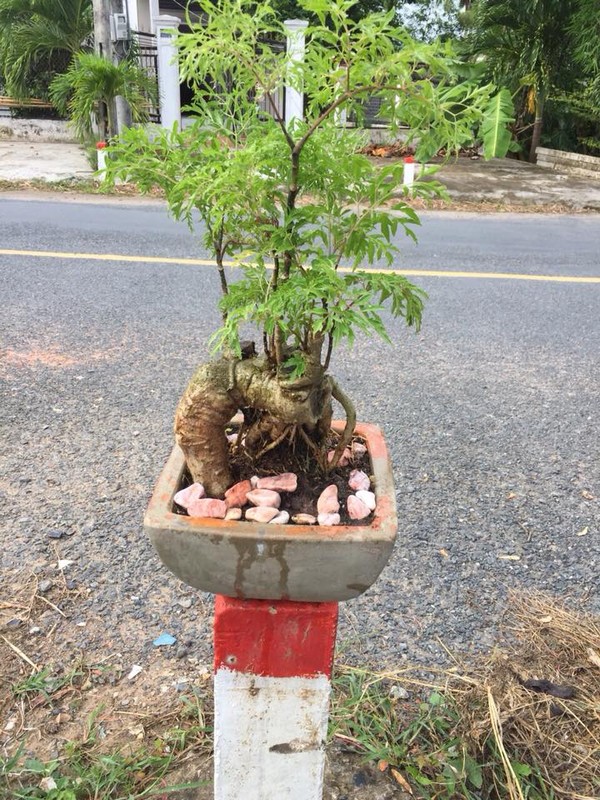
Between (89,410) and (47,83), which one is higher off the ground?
(47,83)

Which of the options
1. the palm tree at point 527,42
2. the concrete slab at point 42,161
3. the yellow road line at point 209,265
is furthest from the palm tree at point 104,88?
the palm tree at point 527,42

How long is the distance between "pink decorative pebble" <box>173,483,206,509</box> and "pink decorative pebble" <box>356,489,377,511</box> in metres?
0.27

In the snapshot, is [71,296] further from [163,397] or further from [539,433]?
[539,433]

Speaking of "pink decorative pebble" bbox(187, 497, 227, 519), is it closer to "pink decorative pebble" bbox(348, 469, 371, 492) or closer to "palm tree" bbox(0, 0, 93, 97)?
"pink decorative pebble" bbox(348, 469, 371, 492)

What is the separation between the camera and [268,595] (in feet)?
3.50

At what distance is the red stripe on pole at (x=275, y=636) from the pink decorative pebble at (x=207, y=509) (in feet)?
0.49

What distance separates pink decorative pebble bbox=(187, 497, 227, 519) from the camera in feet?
3.59

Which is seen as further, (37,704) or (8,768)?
(37,704)

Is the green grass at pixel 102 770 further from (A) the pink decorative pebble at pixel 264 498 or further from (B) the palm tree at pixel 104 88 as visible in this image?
(B) the palm tree at pixel 104 88

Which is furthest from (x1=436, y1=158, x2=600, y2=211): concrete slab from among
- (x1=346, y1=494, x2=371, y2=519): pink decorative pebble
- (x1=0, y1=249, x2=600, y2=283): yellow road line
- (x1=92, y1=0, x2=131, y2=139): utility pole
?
(x1=346, y1=494, x2=371, y2=519): pink decorative pebble

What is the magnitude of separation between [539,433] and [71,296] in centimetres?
300

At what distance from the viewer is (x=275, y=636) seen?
1.14 meters

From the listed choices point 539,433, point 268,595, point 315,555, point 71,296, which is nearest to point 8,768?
point 268,595

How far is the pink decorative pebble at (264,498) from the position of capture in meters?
1.14
